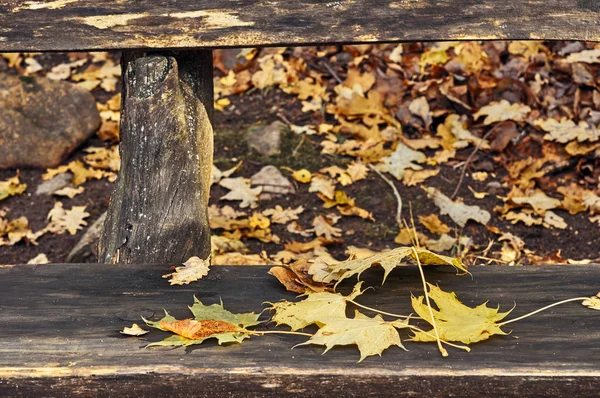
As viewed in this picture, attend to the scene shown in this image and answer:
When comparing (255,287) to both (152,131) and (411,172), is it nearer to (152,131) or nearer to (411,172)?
(152,131)

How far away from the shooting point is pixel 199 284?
1.88 m

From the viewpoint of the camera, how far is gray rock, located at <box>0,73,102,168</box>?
12.8 feet

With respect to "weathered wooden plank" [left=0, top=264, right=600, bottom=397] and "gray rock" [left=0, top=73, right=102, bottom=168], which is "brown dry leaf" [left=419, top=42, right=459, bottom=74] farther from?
"weathered wooden plank" [left=0, top=264, right=600, bottom=397]

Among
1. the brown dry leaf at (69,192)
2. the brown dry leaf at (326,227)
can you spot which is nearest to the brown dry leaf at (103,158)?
the brown dry leaf at (69,192)

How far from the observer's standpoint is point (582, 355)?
1.56 meters

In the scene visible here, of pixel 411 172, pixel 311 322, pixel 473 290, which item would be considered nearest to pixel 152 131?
pixel 311 322

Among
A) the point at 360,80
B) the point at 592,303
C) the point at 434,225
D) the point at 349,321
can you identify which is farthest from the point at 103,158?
the point at 592,303

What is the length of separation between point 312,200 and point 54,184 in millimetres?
1154

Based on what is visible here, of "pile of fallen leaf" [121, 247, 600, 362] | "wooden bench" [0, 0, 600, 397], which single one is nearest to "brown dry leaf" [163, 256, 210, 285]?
"wooden bench" [0, 0, 600, 397]

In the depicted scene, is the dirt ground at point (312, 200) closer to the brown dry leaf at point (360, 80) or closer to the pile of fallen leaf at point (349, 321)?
the brown dry leaf at point (360, 80)

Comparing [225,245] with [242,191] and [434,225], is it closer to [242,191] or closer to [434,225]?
[242,191]

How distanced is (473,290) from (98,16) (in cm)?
116

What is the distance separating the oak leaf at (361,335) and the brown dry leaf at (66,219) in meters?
2.11

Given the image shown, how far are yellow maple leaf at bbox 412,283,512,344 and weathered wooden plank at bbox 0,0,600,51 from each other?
0.71m
